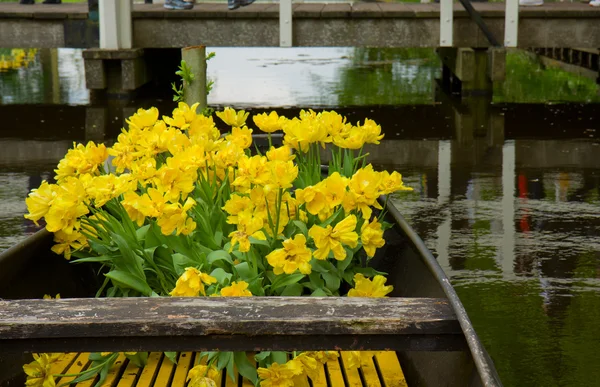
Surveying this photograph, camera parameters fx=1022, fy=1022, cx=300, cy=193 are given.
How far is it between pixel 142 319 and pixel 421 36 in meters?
10.1

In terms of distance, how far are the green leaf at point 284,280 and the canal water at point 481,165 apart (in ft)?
3.56

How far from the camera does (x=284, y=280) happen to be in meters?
3.35

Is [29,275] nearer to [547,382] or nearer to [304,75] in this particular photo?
[547,382]

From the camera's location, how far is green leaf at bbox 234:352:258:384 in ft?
10.6

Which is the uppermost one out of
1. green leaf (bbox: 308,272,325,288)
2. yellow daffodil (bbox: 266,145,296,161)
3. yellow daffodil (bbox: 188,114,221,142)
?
yellow daffodil (bbox: 188,114,221,142)

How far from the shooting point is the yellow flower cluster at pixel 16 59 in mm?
19859

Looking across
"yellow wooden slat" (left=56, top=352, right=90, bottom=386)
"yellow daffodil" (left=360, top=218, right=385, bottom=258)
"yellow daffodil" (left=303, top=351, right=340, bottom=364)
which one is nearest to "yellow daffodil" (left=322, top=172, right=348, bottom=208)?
"yellow daffodil" (left=360, top=218, right=385, bottom=258)

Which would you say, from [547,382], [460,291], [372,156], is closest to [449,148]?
[372,156]

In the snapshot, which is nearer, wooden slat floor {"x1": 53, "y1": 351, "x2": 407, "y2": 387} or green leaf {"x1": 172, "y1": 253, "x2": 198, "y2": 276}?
wooden slat floor {"x1": 53, "y1": 351, "x2": 407, "y2": 387}

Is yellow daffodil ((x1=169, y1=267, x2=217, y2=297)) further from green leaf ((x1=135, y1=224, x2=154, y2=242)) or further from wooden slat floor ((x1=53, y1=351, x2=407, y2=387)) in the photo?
green leaf ((x1=135, y1=224, x2=154, y2=242))

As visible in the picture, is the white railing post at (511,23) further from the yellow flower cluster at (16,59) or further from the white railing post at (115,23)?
the yellow flower cluster at (16,59)

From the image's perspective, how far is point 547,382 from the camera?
3881mm

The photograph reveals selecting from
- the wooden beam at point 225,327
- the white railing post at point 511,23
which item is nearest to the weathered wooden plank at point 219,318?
the wooden beam at point 225,327

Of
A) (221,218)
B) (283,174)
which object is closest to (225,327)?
(283,174)
